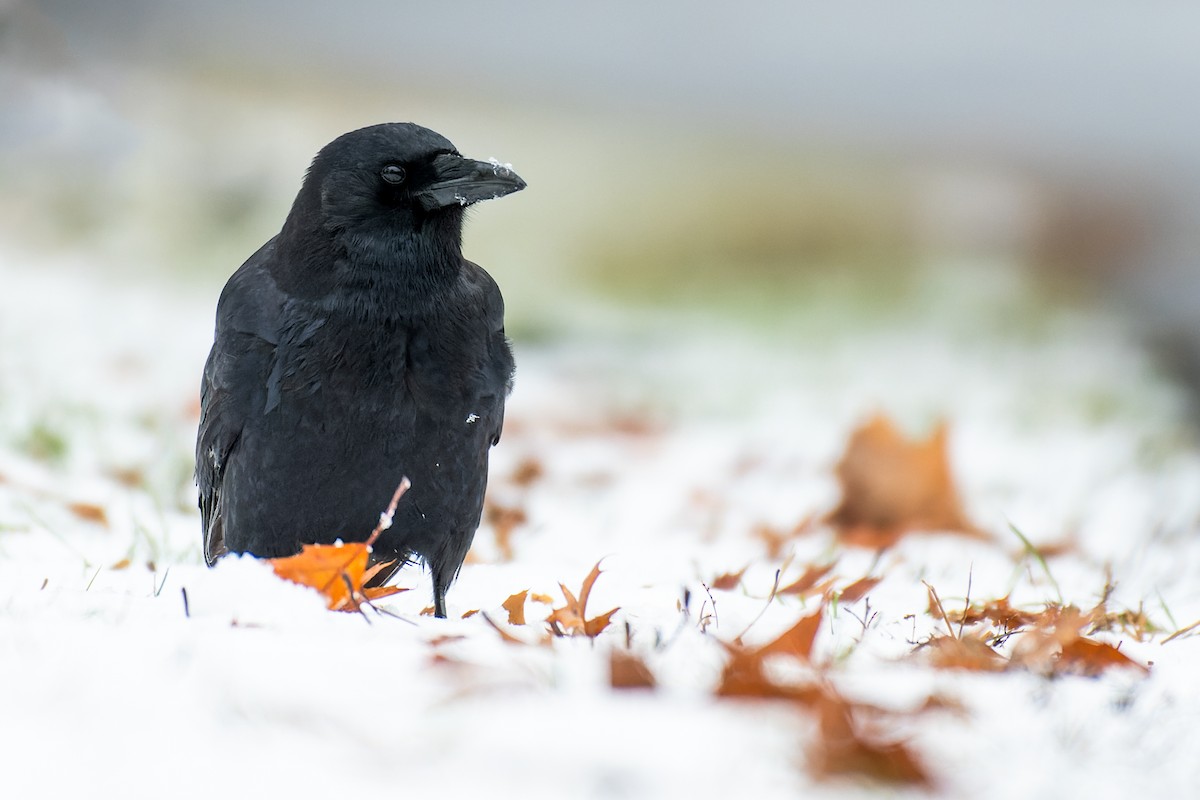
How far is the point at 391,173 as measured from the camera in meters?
2.78

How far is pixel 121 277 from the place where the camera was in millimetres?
6551

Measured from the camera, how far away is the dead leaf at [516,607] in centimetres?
240

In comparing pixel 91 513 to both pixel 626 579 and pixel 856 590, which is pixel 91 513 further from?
pixel 856 590

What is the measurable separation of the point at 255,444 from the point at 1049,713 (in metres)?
1.86

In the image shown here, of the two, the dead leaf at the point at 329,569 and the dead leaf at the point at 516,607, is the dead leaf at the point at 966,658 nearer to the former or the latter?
the dead leaf at the point at 516,607

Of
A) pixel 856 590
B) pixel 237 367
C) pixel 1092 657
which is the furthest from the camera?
pixel 237 367

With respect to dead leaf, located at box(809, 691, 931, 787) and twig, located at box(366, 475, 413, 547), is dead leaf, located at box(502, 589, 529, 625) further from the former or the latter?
dead leaf, located at box(809, 691, 931, 787)

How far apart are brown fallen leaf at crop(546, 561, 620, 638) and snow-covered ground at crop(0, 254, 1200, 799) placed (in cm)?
6

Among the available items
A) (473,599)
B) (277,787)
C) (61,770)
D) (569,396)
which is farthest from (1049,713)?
(569,396)

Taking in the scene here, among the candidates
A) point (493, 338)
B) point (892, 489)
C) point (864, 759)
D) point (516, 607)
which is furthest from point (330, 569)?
point (892, 489)

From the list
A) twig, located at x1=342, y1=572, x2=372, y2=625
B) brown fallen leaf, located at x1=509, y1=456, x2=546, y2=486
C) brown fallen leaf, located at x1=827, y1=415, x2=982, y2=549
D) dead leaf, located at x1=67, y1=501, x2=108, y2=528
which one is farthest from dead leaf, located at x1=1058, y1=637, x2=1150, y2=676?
brown fallen leaf, located at x1=509, y1=456, x2=546, y2=486

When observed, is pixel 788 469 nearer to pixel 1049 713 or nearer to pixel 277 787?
pixel 1049 713

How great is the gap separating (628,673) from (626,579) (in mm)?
1422

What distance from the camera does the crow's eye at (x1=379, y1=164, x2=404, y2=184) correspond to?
2.78 meters
